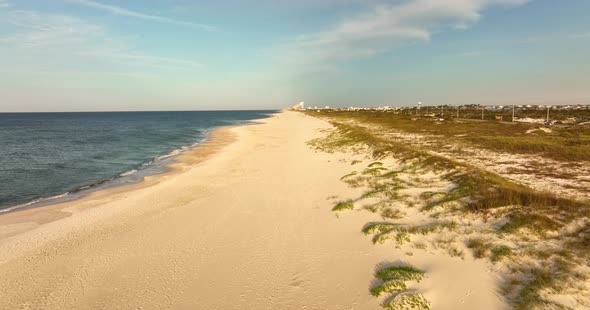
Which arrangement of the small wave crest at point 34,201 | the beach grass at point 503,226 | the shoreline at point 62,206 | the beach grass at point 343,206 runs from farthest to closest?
the small wave crest at point 34,201, the shoreline at point 62,206, the beach grass at point 343,206, the beach grass at point 503,226

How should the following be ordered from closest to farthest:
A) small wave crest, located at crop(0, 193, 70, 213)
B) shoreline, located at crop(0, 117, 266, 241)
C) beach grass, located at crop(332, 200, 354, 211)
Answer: beach grass, located at crop(332, 200, 354, 211) → shoreline, located at crop(0, 117, 266, 241) → small wave crest, located at crop(0, 193, 70, 213)

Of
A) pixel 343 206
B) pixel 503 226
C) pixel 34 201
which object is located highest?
pixel 503 226

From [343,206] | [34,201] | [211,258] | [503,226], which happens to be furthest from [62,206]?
[503,226]

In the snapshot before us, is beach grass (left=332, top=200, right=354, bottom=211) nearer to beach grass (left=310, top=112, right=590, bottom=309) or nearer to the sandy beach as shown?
the sandy beach

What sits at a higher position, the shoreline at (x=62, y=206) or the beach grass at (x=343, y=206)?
the beach grass at (x=343, y=206)

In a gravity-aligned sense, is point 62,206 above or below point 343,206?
below

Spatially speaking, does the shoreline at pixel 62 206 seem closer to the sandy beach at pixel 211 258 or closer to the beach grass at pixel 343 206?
the sandy beach at pixel 211 258

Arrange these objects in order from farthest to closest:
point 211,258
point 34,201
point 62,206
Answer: point 34,201 → point 62,206 → point 211,258

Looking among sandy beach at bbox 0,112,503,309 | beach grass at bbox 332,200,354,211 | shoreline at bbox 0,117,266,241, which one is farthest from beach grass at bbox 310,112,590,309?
shoreline at bbox 0,117,266,241

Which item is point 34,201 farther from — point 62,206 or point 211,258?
point 211,258

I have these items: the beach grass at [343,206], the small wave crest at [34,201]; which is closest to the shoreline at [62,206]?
the small wave crest at [34,201]
